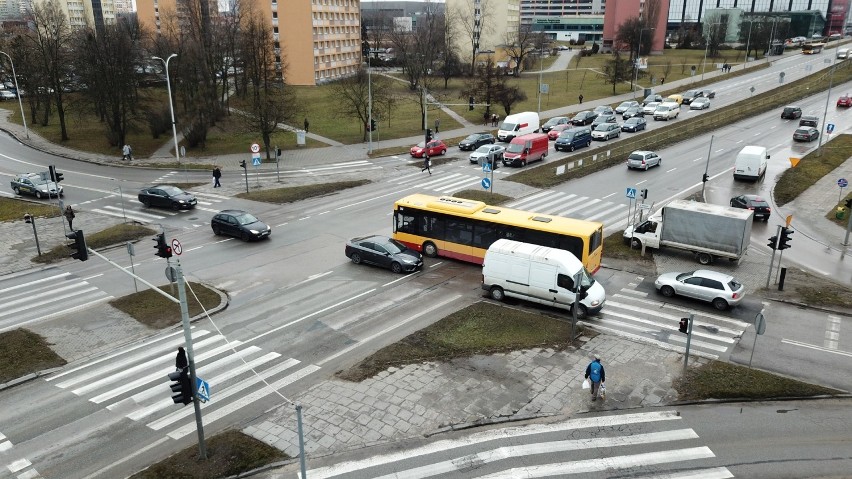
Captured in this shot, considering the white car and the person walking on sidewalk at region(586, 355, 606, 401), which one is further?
the white car

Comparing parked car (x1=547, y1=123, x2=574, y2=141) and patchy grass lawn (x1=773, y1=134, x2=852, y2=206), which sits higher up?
parked car (x1=547, y1=123, x2=574, y2=141)

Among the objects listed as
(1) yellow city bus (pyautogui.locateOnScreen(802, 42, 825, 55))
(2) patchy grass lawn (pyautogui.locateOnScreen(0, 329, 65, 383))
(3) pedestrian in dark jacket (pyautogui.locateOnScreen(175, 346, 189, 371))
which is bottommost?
(2) patchy grass lawn (pyautogui.locateOnScreen(0, 329, 65, 383))

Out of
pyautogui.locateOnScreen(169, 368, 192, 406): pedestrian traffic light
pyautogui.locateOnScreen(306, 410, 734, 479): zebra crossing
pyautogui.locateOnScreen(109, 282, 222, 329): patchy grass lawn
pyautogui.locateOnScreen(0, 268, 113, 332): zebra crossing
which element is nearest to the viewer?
pyautogui.locateOnScreen(169, 368, 192, 406): pedestrian traffic light

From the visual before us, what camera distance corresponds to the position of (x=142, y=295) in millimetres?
23750

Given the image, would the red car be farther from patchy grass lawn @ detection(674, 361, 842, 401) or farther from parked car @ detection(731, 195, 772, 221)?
patchy grass lawn @ detection(674, 361, 842, 401)

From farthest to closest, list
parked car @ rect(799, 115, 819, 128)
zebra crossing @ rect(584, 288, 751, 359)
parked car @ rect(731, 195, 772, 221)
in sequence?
parked car @ rect(799, 115, 819, 128)
parked car @ rect(731, 195, 772, 221)
zebra crossing @ rect(584, 288, 751, 359)

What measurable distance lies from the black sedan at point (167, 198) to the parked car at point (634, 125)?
1696 inches

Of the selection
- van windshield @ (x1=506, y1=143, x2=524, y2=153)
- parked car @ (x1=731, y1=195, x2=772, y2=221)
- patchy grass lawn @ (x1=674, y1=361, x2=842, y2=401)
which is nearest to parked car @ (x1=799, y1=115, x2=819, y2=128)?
van windshield @ (x1=506, y1=143, x2=524, y2=153)

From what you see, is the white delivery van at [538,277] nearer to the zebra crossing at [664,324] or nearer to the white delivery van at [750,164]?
the zebra crossing at [664,324]

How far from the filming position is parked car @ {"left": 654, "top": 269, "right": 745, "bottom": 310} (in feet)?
74.6

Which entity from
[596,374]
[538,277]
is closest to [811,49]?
[538,277]

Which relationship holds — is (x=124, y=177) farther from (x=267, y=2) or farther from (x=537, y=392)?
(x=267, y=2)

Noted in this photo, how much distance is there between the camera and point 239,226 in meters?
30.9

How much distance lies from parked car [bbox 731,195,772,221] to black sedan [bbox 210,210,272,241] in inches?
1023
